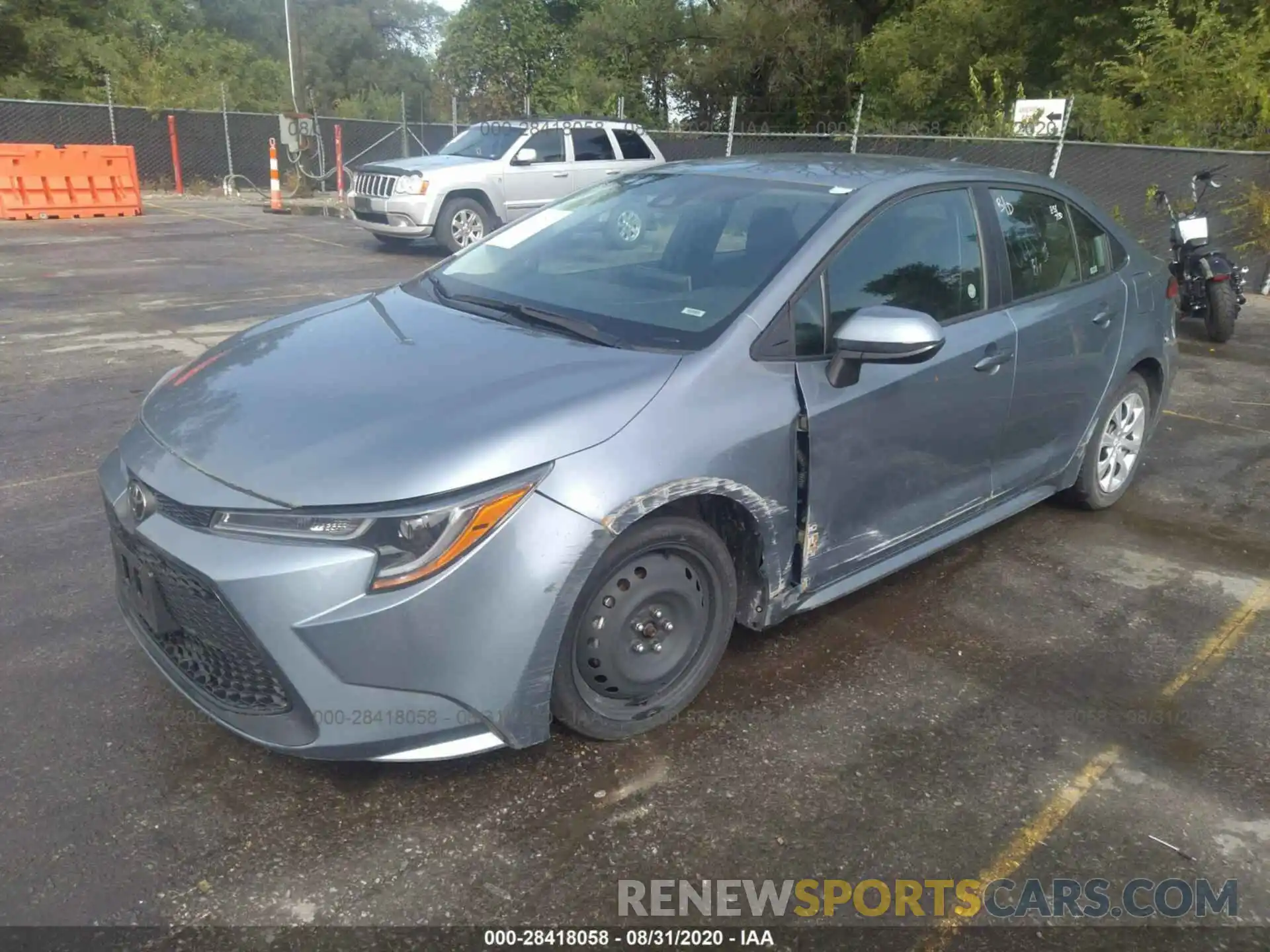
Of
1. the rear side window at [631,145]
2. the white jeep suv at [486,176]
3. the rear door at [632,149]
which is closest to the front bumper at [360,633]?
the white jeep suv at [486,176]

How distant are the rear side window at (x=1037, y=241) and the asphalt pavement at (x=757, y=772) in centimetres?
122

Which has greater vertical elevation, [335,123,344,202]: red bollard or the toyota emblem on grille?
[335,123,344,202]: red bollard

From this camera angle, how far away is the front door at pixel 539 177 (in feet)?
42.3

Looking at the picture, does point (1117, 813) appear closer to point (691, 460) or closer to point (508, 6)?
point (691, 460)

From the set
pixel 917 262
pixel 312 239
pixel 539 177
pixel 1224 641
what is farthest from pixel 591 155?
pixel 1224 641

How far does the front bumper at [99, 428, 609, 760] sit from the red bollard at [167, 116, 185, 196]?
21574mm

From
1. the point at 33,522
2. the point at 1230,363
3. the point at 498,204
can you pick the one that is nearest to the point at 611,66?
the point at 498,204

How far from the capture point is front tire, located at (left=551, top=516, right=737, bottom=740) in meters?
2.62

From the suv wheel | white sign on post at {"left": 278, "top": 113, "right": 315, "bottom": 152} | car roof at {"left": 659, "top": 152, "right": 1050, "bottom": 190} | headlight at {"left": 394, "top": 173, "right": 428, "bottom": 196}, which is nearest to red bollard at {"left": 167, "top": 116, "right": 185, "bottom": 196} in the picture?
white sign on post at {"left": 278, "top": 113, "right": 315, "bottom": 152}

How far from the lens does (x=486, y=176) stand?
498 inches

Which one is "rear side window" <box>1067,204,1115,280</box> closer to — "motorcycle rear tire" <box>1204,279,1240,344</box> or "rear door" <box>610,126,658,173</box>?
"motorcycle rear tire" <box>1204,279,1240,344</box>

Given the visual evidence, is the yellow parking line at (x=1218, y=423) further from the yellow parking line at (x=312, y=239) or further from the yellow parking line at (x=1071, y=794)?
the yellow parking line at (x=312, y=239)

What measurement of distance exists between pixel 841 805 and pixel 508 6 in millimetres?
38402

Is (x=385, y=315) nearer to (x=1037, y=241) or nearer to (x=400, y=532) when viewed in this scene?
(x=400, y=532)
